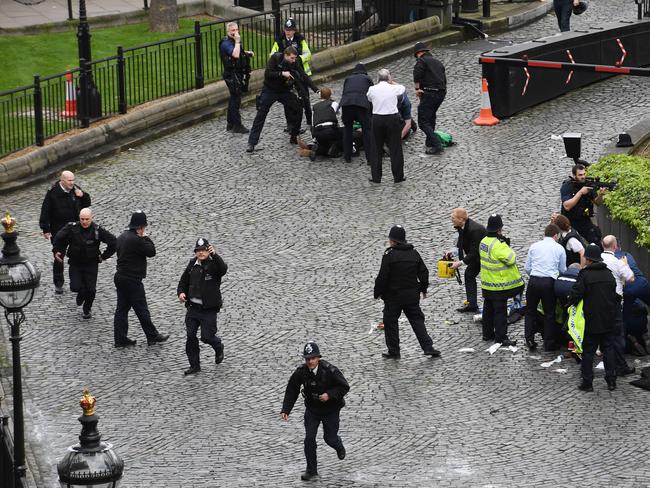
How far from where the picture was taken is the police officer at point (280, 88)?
75.9 ft

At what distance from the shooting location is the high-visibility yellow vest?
1672 cm

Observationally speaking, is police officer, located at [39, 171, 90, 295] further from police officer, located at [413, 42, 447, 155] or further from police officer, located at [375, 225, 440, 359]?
police officer, located at [413, 42, 447, 155]

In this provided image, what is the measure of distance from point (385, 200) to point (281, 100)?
Answer: 307 centimetres

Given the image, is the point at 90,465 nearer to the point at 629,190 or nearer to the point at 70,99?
the point at 629,190

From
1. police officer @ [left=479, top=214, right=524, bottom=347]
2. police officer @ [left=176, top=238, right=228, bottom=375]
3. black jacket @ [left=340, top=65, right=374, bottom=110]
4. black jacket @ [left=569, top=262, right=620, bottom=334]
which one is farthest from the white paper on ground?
black jacket @ [left=340, top=65, right=374, bottom=110]

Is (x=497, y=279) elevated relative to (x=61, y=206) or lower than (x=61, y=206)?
lower

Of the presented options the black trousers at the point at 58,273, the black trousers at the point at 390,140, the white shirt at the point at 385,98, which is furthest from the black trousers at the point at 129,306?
the white shirt at the point at 385,98

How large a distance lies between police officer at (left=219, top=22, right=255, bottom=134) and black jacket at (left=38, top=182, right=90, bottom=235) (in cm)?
559

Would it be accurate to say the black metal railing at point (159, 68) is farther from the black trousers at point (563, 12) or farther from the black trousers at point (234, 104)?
the black trousers at point (563, 12)

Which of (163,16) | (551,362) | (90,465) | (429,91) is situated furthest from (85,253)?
(163,16)

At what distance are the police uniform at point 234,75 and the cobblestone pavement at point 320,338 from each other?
33 centimetres

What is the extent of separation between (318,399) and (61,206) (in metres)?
6.13

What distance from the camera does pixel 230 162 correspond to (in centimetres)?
2312

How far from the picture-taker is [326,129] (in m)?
22.9
